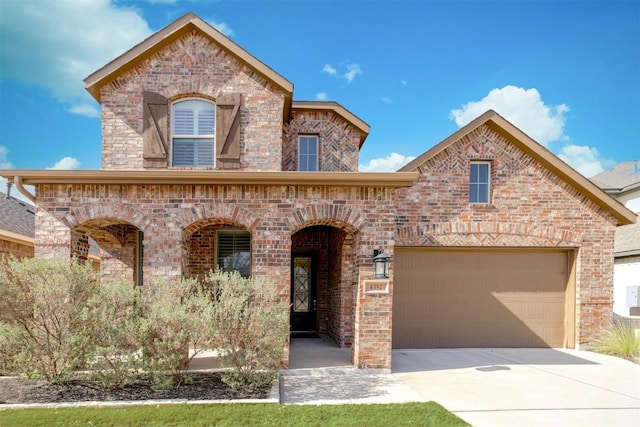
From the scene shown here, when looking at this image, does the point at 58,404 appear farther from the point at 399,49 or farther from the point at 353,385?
the point at 399,49

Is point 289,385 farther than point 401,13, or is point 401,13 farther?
point 401,13

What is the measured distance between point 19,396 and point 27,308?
4.23 ft

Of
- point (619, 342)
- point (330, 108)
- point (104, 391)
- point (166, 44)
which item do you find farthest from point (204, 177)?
point (619, 342)

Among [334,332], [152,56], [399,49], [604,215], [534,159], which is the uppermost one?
[399,49]

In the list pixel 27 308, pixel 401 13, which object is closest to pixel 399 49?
pixel 401 13

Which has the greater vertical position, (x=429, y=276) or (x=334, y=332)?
(x=429, y=276)

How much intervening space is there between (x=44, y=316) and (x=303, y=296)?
6.67 metres

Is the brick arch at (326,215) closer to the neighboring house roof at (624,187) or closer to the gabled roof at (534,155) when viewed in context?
the gabled roof at (534,155)

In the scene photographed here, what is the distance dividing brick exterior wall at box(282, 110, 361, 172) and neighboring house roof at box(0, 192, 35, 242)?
806 centimetres

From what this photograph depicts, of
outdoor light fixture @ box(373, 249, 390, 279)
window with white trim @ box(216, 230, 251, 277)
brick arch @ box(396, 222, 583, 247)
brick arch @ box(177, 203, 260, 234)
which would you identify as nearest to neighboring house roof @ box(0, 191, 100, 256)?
window with white trim @ box(216, 230, 251, 277)

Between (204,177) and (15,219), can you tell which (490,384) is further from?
(15,219)

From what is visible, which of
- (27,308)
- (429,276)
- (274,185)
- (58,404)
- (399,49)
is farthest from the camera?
(399,49)

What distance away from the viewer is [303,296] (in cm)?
1137

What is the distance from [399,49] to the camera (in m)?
10.7
